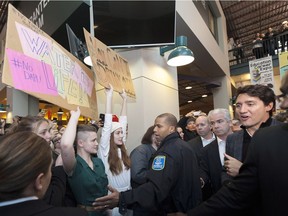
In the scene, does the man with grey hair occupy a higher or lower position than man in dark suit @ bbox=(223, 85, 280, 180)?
lower

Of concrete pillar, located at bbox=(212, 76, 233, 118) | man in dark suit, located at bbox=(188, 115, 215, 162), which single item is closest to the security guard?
man in dark suit, located at bbox=(188, 115, 215, 162)

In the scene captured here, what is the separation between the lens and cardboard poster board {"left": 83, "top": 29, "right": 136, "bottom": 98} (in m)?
2.73

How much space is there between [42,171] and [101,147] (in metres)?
1.77

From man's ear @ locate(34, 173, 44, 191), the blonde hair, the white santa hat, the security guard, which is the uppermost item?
the white santa hat

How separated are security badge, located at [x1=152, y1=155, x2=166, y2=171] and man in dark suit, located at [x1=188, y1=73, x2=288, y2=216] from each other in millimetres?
643

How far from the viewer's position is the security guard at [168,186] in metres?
2.07

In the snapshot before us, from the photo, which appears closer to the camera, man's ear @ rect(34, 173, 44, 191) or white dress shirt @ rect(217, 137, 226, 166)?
man's ear @ rect(34, 173, 44, 191)

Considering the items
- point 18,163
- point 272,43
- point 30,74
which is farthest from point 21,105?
point 272,43

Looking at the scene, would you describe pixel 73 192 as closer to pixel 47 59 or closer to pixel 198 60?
pixel 47 59

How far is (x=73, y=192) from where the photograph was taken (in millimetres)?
2186

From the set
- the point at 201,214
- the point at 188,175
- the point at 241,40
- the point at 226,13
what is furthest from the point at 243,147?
the point at 241,40

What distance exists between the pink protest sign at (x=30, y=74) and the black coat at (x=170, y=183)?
3.29ft

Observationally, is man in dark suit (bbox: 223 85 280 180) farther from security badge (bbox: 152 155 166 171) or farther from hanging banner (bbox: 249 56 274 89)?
hanging banner (bbox: 249 56 274 89)

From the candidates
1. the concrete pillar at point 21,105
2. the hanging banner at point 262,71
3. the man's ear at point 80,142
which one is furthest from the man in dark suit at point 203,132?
the concrete pillar at point 21,105
